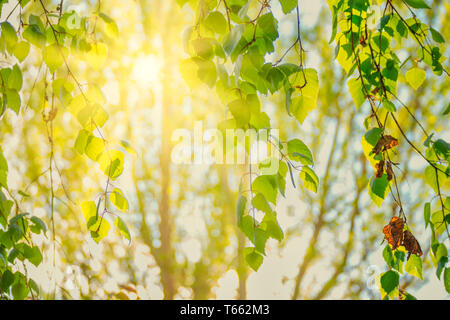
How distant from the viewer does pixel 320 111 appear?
3.44 meters

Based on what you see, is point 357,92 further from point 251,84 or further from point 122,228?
point 122,228

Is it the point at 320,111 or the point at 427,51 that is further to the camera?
the point at 320,111

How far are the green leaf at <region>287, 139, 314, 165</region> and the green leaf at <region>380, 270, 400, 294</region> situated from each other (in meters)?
0.26

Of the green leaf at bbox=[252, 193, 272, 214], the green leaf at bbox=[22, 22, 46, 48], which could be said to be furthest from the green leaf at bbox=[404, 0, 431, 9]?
the green leaf at bbox=[22, 22, 46, 48]

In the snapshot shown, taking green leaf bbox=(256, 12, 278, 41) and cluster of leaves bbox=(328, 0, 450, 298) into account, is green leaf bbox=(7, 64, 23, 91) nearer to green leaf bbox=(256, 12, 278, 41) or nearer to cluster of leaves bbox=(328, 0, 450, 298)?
green leaf bbox=(256, 12, 278, 41)

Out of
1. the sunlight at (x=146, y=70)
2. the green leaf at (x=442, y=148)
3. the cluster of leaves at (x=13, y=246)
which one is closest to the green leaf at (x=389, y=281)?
the green leaf at (x=442, y=148)

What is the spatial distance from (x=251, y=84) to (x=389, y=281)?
0.40m

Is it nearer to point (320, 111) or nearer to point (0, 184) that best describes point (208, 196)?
point (320, 111)

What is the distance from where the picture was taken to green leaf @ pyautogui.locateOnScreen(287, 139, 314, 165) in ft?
1.76

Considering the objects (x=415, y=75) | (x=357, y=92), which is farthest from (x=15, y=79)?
(x=415, y=75)

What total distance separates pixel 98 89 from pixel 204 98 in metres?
2.73
